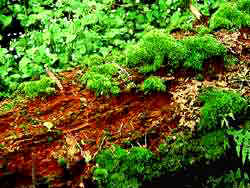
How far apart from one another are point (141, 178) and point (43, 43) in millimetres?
3246

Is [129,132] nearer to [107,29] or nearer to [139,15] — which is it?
[107,29]

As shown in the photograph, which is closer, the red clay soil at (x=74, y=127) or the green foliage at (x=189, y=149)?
the red clay soil at (x=74, y=127)

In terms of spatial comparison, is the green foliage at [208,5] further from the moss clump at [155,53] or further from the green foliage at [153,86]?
the green foliage at [153,86]

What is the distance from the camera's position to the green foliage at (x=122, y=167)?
2.08 metres

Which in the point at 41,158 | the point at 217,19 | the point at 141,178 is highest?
the point at 217,19

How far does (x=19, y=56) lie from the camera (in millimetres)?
4625

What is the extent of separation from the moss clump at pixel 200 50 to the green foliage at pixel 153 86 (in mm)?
357

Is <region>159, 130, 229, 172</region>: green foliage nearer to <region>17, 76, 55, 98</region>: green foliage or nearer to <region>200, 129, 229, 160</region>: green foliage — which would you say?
<region>200, 129, 229, 160</region>: green foliage

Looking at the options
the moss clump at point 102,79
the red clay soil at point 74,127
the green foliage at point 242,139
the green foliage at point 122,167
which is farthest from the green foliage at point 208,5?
the green foliage at point 122,167

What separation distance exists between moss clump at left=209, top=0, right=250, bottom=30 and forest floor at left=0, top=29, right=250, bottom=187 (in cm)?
59

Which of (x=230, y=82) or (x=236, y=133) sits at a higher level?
(x=230, y=82)

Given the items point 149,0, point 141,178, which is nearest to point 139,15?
point 149,0

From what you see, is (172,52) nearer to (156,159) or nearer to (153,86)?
(153,86)

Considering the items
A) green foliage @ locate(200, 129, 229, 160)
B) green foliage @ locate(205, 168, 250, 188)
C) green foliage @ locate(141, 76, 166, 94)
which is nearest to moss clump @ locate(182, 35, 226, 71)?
green foliage @ locate(141, 76, 166, 94)
